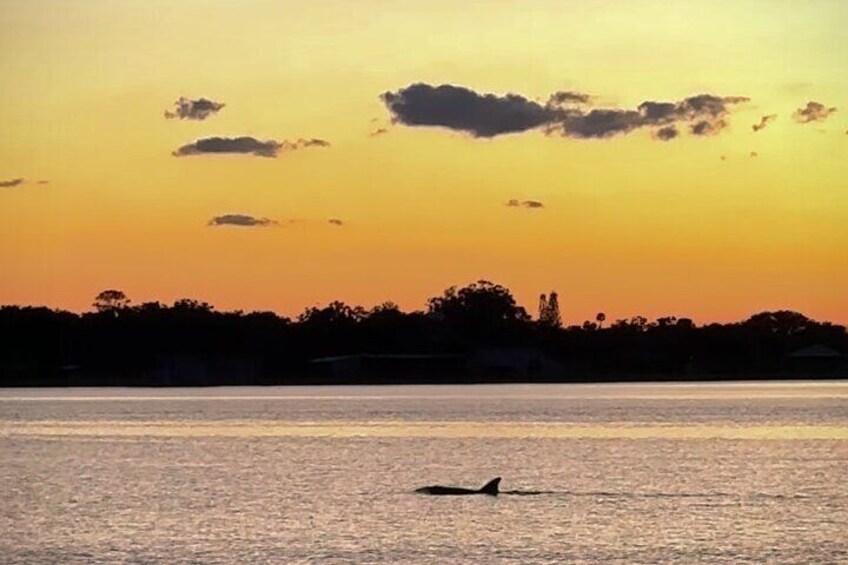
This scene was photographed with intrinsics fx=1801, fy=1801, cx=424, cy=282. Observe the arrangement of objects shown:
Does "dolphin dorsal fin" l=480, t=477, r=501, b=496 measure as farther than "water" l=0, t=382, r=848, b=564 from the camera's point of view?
Yes

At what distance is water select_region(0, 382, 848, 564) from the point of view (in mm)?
63250

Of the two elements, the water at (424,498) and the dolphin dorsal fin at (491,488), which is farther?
the dolphin dorsal fin at (491,488)

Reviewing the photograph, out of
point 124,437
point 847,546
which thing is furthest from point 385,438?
point 847,546

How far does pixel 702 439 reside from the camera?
142 m

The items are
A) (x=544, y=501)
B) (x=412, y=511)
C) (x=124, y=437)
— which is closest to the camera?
(x=412, y=511)

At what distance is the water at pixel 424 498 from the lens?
63.2 metres

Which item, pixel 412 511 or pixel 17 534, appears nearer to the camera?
pixel 17 534

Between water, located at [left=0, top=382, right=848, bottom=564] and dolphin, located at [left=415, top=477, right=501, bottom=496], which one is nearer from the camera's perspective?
water, located at [left=0, top=382, right=848, bottom=564]

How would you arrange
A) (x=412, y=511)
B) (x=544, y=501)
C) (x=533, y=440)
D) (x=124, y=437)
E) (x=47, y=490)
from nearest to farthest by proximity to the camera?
(x=412, y=511) → (x=544, y=501) → (x=47, y=490) → (x=533, y=440) → (x=124, y=437)

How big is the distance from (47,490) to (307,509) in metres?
18.7

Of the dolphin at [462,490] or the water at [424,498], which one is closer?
the water at [424,498]

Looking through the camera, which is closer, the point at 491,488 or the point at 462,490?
the point at 491,488

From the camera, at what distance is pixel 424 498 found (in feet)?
267

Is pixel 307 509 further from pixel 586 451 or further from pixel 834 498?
pixel 586 451
